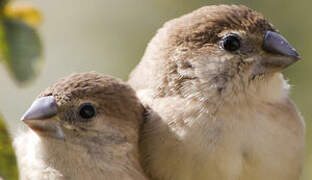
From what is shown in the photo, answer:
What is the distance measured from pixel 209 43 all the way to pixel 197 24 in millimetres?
174

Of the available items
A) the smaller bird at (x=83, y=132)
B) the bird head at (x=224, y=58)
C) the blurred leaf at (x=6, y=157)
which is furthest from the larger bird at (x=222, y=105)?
the blurred leaf at (x=6, y=157)

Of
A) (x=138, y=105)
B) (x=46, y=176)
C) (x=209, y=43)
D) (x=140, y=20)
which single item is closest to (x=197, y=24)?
(x=209, y=43)

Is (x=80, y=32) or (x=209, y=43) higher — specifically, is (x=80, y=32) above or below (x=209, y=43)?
below

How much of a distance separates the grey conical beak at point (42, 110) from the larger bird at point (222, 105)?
0.72 metres

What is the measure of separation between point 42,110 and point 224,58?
52.3 inches

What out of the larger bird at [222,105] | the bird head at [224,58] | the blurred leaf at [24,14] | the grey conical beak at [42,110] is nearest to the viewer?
the blurred leaf at [24,14]

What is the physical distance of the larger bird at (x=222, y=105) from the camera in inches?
202

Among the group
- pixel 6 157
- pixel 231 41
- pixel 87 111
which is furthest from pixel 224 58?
pixel 6 157

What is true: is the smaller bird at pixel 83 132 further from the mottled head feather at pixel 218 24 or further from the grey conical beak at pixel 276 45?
the grey conical beak at pixel 276 45

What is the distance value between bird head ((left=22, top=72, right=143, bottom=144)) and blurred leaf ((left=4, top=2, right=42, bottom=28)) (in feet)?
1.54

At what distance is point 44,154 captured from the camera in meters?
4.98

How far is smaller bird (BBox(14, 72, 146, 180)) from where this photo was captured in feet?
16.3

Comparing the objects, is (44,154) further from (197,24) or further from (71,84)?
(197,24)

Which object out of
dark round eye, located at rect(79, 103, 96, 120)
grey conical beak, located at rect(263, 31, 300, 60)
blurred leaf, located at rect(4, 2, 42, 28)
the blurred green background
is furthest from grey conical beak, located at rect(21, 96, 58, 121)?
the blurred green background
